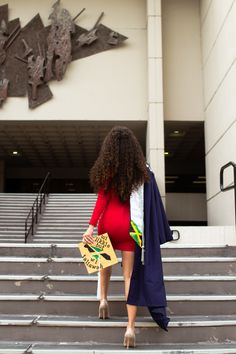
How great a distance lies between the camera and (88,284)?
15.5ft

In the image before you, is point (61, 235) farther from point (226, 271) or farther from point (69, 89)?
point (226, 271)

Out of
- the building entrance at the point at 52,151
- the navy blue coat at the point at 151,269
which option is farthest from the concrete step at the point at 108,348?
the building entrance at the point at 52,151

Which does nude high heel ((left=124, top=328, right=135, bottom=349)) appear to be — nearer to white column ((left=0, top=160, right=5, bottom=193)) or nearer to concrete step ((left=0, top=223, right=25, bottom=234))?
concrete step ((left=0, top=223, right=25, bottom=234))

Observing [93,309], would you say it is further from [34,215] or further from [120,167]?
[34,215]

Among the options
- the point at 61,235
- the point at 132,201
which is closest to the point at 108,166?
the point at 132,201

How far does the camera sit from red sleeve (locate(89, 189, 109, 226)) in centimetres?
393

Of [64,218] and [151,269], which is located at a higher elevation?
[64,218]

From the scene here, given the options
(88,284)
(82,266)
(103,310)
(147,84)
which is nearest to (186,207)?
(147,84)

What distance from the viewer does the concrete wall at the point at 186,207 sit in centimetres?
2172

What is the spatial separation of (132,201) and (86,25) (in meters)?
14.1

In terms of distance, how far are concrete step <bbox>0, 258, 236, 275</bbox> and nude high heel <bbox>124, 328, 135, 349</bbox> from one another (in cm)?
143

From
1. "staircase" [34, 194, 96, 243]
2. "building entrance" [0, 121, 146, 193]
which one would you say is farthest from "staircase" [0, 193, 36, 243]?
"building entrance" [0, 121, 146, 193]

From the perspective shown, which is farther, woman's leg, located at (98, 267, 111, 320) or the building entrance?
the building entrance

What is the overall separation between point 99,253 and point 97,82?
1333 cm
